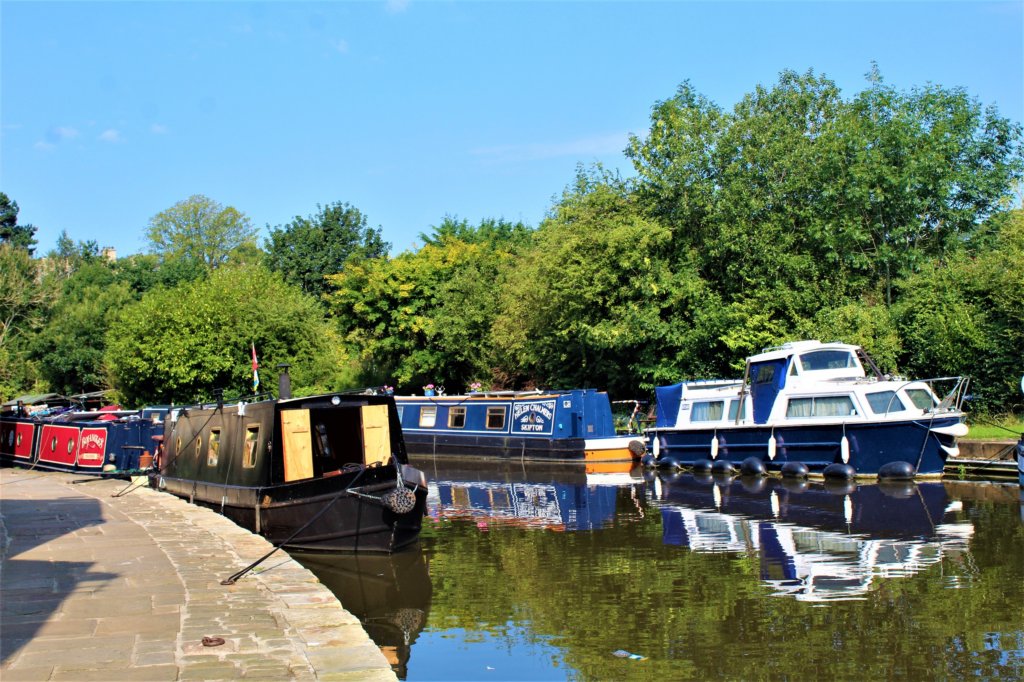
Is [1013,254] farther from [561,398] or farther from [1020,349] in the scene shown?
[561,398]

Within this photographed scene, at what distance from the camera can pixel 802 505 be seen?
1925cm

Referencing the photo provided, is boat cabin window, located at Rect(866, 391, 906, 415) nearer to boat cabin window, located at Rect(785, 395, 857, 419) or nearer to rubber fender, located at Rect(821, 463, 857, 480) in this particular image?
boat cabin window, located at Rect(785, 395, 857, 419)

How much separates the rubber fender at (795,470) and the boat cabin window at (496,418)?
11393mm

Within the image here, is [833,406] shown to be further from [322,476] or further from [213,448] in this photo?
[213,448]

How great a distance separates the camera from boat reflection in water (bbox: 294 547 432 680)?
1044 cm

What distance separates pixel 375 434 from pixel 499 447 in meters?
16.2

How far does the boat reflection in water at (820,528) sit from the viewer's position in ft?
41.9

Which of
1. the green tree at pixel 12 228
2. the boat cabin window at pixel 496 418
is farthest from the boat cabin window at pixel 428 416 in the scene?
the green tree at pixel 12 228

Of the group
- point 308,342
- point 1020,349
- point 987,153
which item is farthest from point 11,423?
point 987,153

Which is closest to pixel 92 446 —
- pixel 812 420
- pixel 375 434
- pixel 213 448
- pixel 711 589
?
pixel 213 448

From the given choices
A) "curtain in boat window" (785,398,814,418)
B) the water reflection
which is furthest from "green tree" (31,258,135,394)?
"curtain in boat window" (785,398,814,418)

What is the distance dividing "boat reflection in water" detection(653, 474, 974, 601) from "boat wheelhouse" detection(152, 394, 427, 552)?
4.79 meters

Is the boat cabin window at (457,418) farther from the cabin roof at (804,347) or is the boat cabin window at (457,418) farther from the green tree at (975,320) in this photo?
the green tree at (975,320)

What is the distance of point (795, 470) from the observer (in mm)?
23438
